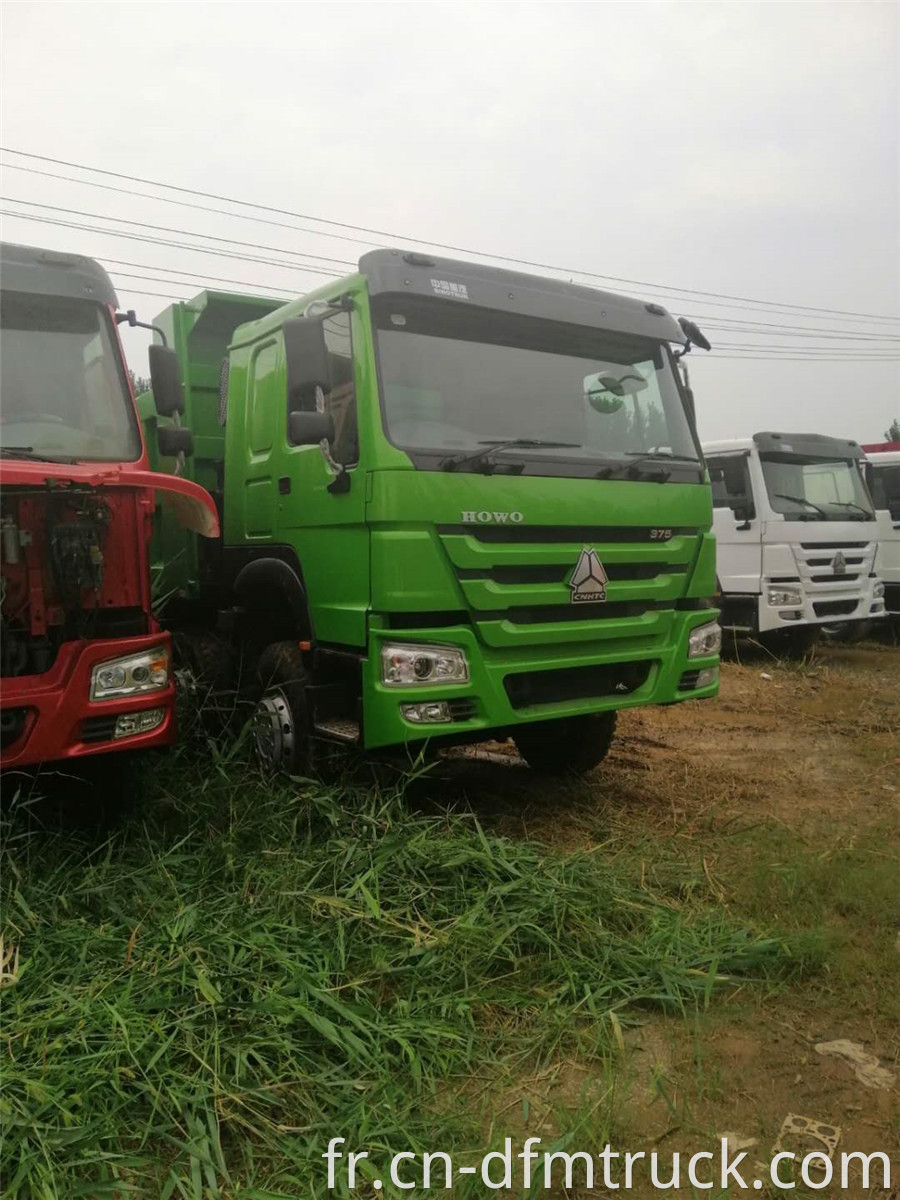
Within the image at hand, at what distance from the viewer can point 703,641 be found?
15.8 feet

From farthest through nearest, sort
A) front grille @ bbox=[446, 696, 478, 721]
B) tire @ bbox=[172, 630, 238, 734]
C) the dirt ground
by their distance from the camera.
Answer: tire @ bbox=[172, 630, 238, 734] → front grille @ bbox=[446, 696, 478, 721] → the dirt ground

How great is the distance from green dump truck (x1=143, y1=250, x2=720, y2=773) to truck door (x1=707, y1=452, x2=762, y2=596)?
449 centimetres

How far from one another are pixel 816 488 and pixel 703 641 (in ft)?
17.7

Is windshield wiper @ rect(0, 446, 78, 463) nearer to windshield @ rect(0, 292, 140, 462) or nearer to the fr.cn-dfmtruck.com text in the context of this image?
windshield @ rect(0, 292, 140, 462)

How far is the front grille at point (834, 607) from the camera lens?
9.27m

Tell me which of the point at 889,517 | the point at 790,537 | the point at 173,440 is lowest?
the point at 790,537

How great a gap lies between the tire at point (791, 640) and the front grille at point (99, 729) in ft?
24.5

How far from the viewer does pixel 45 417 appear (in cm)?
400

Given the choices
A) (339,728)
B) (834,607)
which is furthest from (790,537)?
(339,728)

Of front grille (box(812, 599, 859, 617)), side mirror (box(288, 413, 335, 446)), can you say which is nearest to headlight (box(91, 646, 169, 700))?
side mirror (box(288, 413, 335, 446))

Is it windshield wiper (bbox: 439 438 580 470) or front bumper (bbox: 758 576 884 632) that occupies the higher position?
windshield wiper (bbox: 439 438 580 470)

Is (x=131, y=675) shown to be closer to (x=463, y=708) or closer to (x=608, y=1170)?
(x=463, y=708)

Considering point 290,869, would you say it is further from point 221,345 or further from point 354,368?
point 221,345

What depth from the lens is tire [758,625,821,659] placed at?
9586 mm
